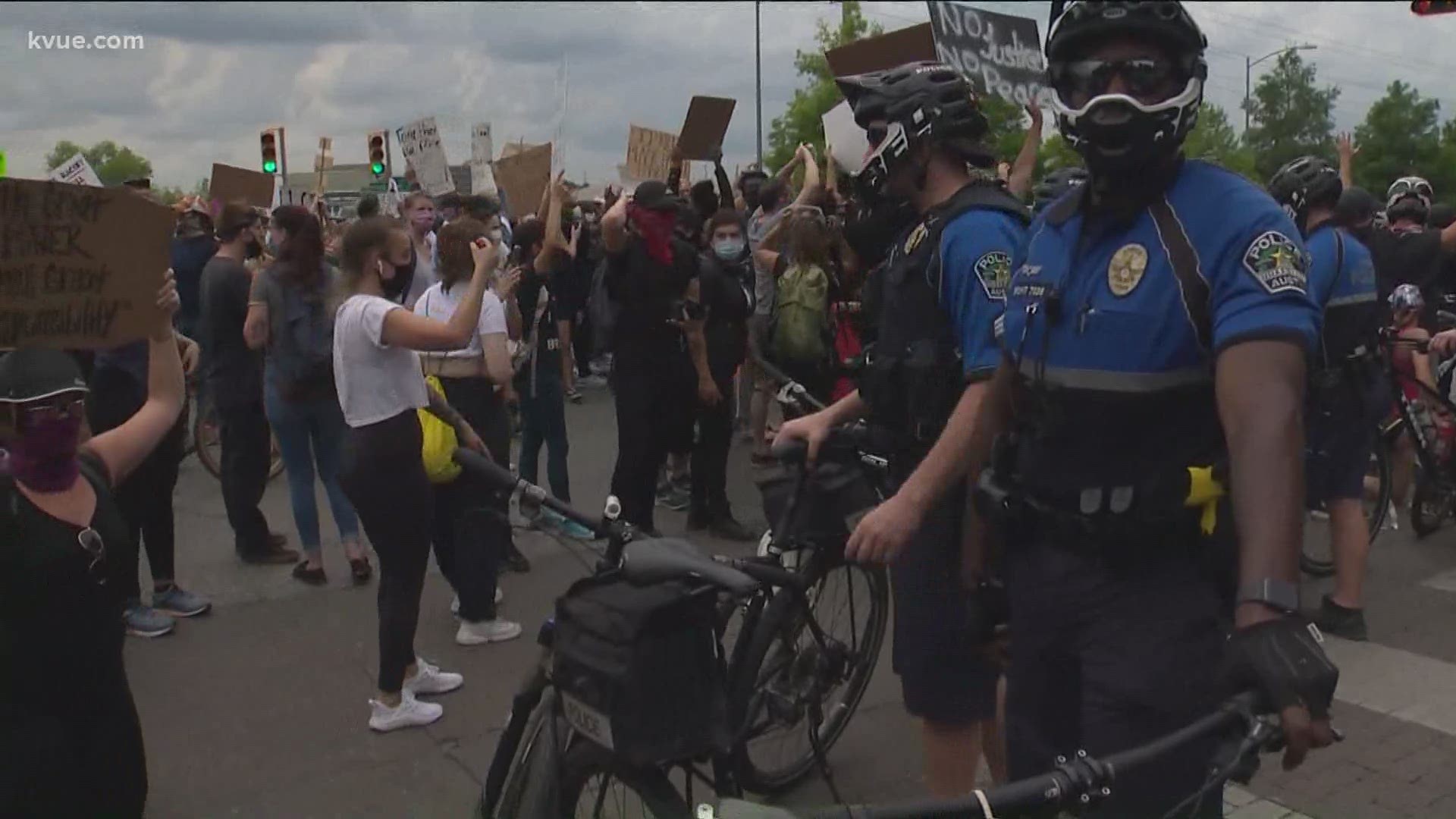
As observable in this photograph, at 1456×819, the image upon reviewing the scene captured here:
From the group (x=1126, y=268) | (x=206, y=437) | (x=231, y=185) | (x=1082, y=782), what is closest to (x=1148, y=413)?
(x=1126, y=268)

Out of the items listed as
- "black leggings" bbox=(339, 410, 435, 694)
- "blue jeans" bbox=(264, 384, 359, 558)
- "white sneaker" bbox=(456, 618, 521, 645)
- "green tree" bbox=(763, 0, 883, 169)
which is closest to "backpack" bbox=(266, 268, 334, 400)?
"blue jeans" bbox=(264, 384, 359, 558)

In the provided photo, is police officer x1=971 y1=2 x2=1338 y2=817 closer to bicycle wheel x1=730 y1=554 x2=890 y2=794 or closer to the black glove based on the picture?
the black glove

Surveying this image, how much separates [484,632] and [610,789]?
326cm

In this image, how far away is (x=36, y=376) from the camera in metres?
2.91

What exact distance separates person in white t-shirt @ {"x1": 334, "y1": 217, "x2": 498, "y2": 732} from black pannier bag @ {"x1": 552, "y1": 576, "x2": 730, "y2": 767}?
7.84 feet

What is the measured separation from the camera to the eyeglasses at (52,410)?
2891 millimetres

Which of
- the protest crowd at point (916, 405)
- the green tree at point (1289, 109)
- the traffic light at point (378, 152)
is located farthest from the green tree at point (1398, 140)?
the protest crowd at point (916, 405)

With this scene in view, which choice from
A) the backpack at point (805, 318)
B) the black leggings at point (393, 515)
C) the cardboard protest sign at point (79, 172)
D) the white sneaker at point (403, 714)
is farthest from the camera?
the backpack at point (805, 318)

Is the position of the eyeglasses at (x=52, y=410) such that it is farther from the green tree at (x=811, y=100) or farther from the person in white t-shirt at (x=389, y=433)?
Answer: the green tree at (x=811, y=100)

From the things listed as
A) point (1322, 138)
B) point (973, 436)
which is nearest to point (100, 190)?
point (973, 436)

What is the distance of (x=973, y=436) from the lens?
9.34 ft

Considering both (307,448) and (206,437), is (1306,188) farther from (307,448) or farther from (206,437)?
(206,437)

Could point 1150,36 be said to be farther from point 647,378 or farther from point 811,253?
point 811,253

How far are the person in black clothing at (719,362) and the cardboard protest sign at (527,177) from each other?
2.60 meters
